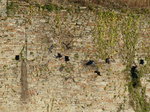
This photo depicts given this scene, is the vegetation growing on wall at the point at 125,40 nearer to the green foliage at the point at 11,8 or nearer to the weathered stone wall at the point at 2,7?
the green foliage at the point at 11,8

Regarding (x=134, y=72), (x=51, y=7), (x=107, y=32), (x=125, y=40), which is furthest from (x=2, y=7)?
(x=134, y=72)

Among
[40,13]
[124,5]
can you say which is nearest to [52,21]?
[40,13]

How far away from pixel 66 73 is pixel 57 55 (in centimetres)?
68

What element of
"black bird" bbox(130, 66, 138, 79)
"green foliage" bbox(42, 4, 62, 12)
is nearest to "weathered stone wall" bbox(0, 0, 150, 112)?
"green foliage" bbox(42, 4, 62, 12)

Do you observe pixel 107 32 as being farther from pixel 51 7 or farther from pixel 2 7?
pixel 2 7

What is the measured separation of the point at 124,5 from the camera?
10.8 metres

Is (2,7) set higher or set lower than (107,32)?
higher

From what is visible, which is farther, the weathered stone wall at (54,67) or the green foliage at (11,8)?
the weathered stone wall at (54,67)

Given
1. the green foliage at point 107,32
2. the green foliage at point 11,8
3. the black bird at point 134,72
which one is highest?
the green foliage at point 11,8

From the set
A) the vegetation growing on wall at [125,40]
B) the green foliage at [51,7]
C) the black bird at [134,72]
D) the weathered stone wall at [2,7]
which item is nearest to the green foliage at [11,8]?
the weathered stone wall at [2,7]

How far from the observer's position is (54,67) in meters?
10.0

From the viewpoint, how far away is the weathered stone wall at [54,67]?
32.1ft

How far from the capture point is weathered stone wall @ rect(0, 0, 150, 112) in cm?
980

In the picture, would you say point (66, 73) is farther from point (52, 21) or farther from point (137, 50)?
point (137, 50)
